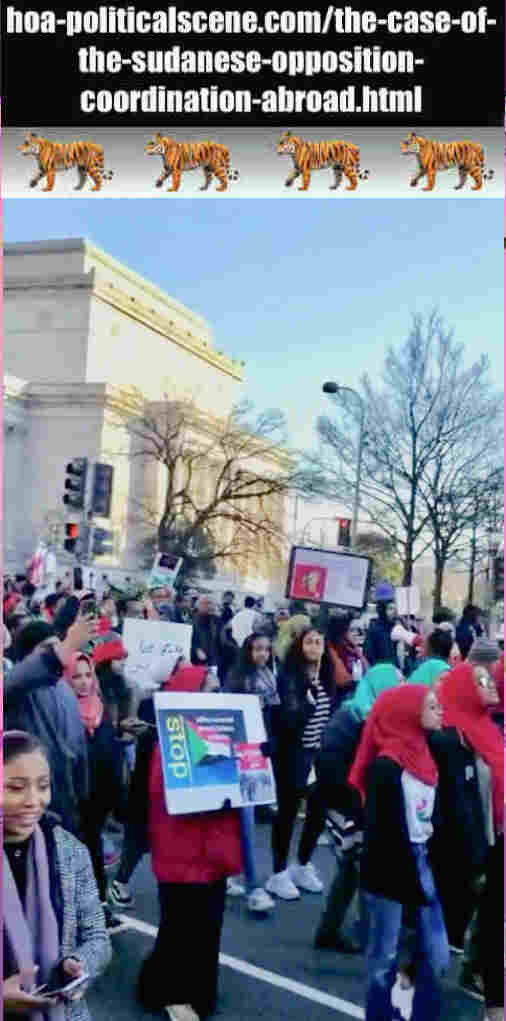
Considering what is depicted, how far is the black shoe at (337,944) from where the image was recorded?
4.23 m

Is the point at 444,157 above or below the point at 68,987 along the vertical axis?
above

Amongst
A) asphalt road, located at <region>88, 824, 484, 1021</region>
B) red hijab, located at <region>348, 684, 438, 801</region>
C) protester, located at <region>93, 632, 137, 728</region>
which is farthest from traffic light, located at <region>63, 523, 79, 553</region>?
asphalt road, located at <region>88, 824, 484, 1021</region>

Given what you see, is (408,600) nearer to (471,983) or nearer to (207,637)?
→ (471,983)

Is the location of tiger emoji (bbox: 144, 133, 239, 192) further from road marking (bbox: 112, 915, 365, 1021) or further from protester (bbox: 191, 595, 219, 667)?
protester (bbox: 191, 595, 219, 667)

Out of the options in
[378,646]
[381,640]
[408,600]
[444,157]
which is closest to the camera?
[444,157]

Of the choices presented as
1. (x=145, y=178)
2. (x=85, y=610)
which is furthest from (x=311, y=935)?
(x=145, y=178)

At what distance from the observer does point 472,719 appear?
3.64 meters

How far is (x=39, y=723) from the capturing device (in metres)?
3.57

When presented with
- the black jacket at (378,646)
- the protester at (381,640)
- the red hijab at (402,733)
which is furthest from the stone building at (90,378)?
the black jacket at (378,646)

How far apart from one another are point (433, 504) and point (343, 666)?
1845 millimetres

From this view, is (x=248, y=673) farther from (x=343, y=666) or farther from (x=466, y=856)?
(x=466, y=856)

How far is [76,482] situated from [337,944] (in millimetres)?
2033

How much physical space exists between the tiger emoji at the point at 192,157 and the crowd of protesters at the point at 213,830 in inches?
57.4

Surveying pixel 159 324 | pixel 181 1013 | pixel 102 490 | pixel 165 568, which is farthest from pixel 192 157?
pixel 181 1013
